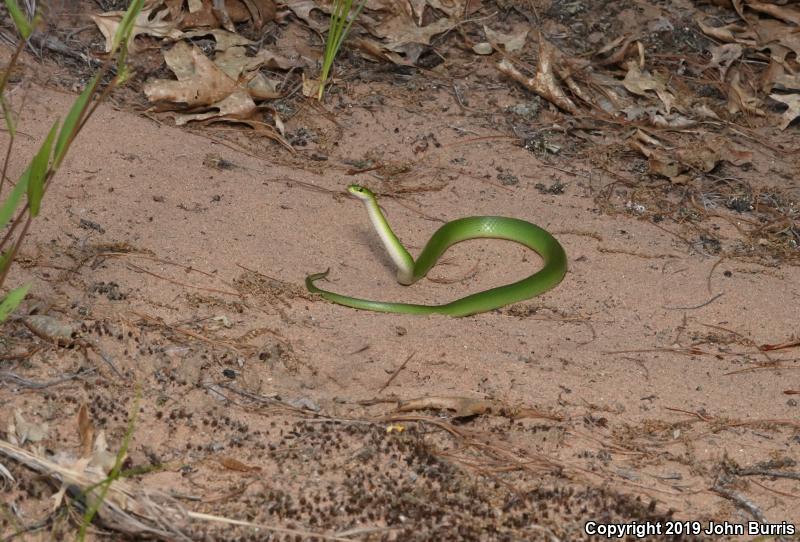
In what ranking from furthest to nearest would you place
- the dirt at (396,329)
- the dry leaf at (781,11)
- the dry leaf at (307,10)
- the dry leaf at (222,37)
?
the dry leaf at (781,11), the dry leaf at (307,10), the dry leaf at (222,37), the dirt at (396,329)

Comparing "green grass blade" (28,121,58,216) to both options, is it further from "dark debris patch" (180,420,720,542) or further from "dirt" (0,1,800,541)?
"dark debris patch" (180,420,720,542)

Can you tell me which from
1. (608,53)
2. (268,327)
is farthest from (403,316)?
(608,53)

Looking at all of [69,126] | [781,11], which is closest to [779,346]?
[69,126]

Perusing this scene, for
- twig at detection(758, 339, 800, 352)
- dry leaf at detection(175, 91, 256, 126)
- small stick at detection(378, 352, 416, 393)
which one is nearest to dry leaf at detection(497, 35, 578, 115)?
dry leaf at detection(175, 91, 256, 126)

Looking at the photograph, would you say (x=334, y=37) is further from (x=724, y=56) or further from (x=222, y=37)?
(x=724, y=56)

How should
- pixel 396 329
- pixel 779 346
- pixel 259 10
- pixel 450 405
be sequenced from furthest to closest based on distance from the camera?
pixel 259 10 < pixel 779 346 < pixel 396 329 < pixel 450 405

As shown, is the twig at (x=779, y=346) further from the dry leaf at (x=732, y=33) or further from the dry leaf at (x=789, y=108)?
the dry leaf at (x=732, y=33)

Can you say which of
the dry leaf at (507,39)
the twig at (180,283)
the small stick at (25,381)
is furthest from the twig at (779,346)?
Result: the dry leaf at (507,39)
